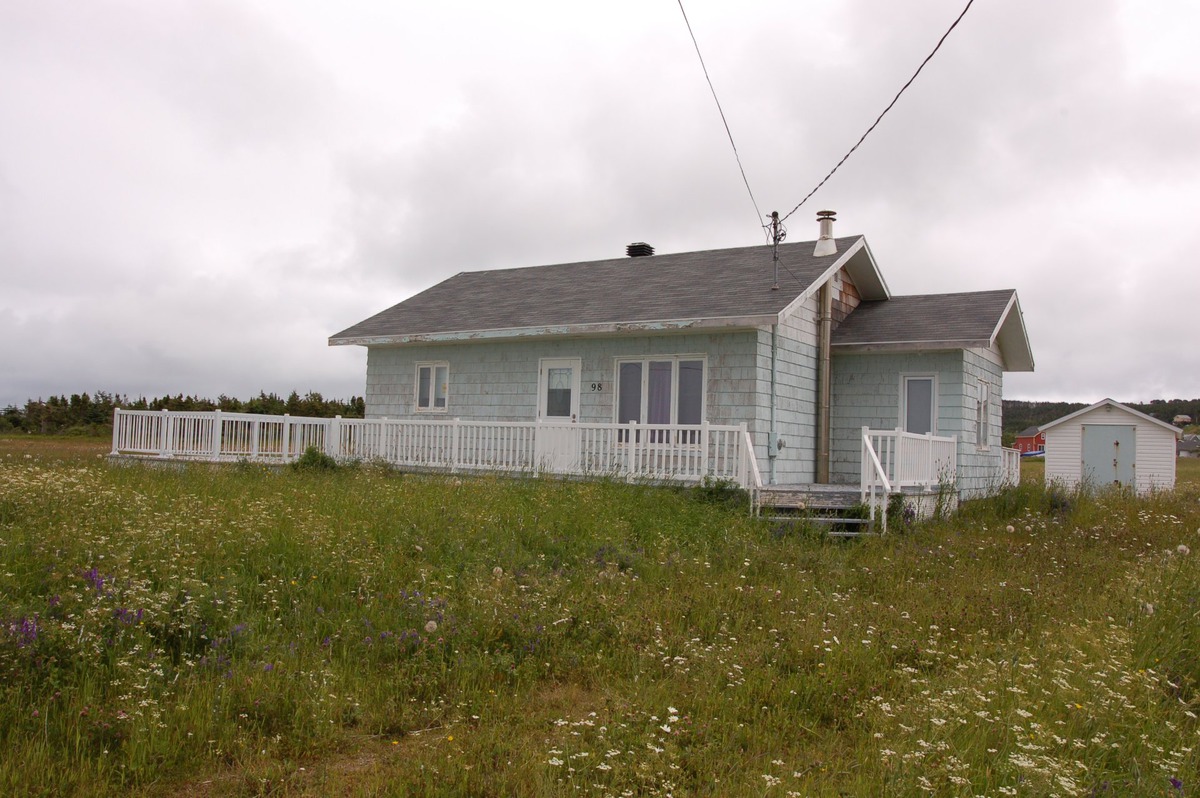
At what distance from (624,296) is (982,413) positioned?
8.01 metres

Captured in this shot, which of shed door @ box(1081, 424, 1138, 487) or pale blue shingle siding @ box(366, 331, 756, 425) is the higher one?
pale blue shingle siding @ box(366, 331, 756, 425)

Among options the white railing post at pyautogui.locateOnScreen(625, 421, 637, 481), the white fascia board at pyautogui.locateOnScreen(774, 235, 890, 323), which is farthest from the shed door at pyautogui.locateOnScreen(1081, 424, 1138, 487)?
the white railing post at pyautogui.locateOnScreen(625, 421, 637, 481)

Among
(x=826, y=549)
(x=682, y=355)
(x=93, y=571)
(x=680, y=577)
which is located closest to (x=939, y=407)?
(x=682, y=355)

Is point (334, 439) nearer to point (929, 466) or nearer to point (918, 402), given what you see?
point (929, 466)

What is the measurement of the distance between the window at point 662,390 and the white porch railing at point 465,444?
30.2 inches

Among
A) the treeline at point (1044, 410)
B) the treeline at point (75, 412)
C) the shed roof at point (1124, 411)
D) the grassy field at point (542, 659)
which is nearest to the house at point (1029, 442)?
the treeline at point (1044, 410)

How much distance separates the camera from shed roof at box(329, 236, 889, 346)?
52.6ft

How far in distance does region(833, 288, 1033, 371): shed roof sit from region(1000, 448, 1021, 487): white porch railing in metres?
2.40

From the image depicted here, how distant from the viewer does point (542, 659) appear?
6785 millimetres

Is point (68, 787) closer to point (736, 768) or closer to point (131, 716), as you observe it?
point (131, 716)

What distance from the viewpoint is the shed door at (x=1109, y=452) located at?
3212cm

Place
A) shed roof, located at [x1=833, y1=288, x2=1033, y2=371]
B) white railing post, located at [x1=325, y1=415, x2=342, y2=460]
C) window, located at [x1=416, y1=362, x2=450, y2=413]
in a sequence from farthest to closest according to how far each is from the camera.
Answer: window, located at [x1=416, y1=362, x2=450, y2=413]
white railing post, located at [x1=325, y1=415, x2=342, y2=460]
shed roof, located at [x1=833, y1=288, x2=1033, y2=371]

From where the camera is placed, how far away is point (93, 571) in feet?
22.3

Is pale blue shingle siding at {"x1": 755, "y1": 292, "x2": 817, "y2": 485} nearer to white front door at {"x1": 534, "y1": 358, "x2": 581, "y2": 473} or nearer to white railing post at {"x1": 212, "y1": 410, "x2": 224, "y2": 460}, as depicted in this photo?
white front door at {"x1": 534, "y1": 358, "x2": 581, "y2": 473}
